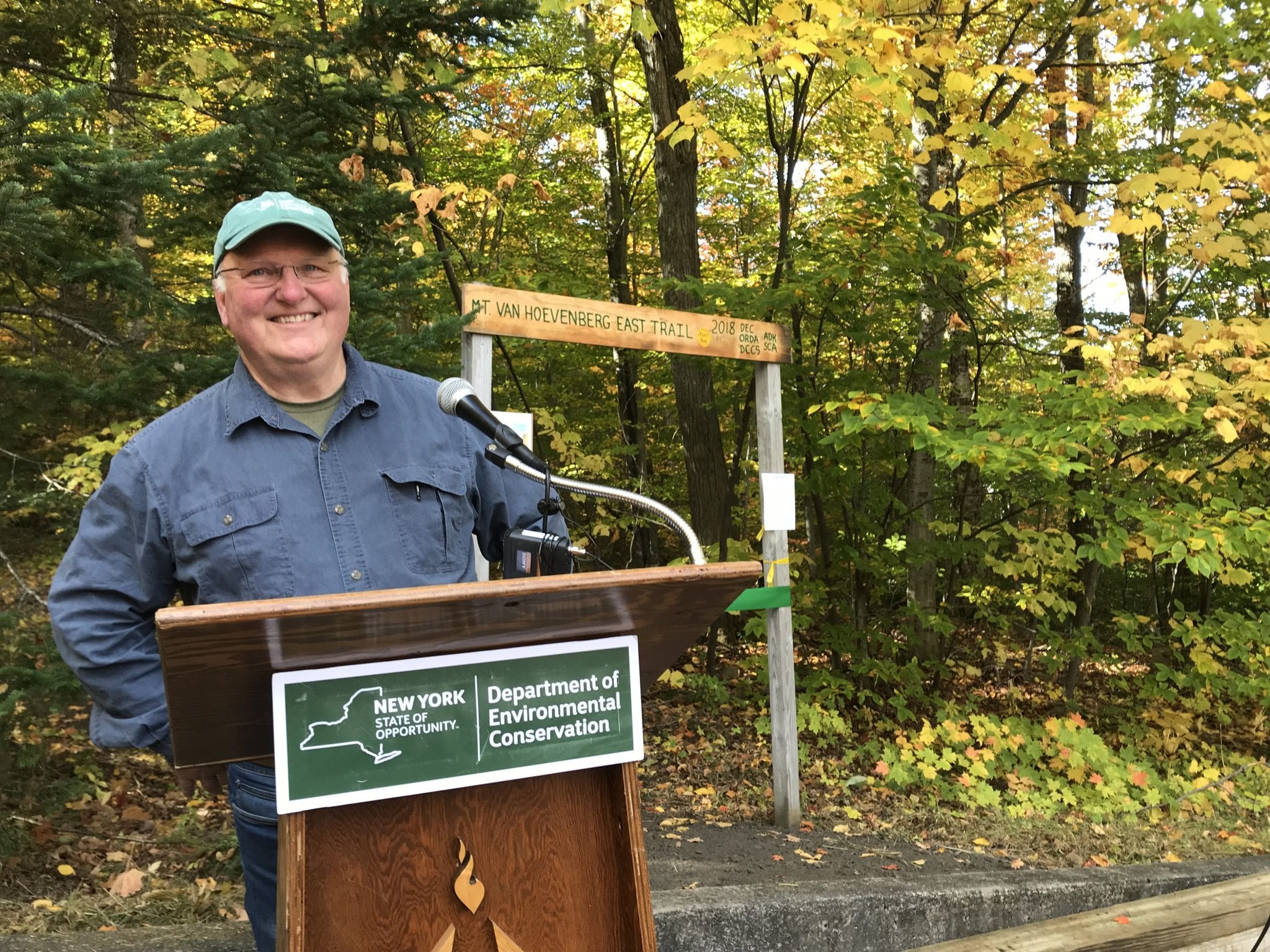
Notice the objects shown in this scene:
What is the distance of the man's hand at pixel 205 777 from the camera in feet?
5.07

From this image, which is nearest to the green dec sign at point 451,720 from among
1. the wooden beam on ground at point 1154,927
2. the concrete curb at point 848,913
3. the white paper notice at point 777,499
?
the concrete curb at point 848,913

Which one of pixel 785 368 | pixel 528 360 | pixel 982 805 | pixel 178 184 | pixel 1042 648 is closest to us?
pixel 178 184

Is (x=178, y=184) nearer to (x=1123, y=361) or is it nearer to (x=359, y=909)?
(x=359, y=909)

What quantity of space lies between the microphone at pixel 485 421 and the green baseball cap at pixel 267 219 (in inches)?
19.5

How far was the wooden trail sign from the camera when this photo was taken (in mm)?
3891

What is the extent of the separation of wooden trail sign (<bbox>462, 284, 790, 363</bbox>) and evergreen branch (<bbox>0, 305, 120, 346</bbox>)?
5.48ft

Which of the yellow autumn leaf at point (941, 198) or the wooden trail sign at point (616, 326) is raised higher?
the yellow autumn leaf at point (941, 198)

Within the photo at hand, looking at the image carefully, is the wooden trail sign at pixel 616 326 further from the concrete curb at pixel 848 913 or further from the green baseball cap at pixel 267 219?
the concrete curb at pixel 848 913

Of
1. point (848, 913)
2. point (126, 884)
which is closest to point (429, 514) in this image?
point (848, 913)

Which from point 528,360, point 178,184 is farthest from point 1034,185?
point 178,184

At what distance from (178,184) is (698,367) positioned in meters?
4.25

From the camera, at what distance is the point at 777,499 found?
15.9ft

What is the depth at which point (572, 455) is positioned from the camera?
7535 millimetres

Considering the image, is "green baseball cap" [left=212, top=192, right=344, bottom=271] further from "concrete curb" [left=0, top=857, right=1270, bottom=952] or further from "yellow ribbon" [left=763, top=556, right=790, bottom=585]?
"yellow ribbon" [left=763, top=556, right=790, bottom=585]
